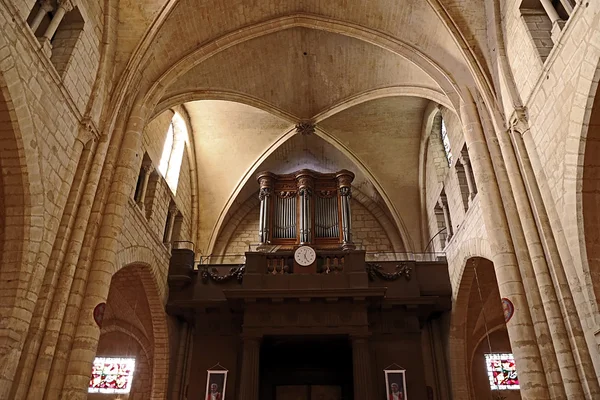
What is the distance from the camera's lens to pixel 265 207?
13492 mm

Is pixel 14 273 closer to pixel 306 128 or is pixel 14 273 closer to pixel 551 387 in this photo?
pixel 551 387

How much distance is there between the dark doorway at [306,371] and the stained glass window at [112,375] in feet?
16.6

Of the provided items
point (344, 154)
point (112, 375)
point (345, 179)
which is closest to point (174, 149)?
point (345, 179)

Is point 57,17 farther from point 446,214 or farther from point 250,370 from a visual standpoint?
point 446,214

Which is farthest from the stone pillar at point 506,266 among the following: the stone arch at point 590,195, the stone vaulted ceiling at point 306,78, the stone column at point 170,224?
the stone column at point 170,224

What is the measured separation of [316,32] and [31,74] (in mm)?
7396

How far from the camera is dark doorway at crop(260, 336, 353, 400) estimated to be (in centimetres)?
1126

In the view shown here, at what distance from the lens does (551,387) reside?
20.9 ft

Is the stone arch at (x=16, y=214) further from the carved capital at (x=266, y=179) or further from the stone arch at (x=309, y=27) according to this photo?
the carved capital at (x=266, y=179)

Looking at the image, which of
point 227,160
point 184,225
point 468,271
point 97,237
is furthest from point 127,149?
point 468,271

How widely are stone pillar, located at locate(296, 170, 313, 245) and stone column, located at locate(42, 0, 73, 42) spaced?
7.65m

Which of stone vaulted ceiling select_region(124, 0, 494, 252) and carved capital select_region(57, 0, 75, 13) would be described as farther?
stone vaulted ceiling select_region(124, 0, 494, 252)

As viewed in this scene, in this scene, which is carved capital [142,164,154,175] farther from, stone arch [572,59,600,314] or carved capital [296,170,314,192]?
stone arch [572,59,600,314]

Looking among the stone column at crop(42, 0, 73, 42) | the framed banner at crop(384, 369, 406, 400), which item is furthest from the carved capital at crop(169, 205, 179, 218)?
the framed banner at crop(384, 369, 406, 400)
